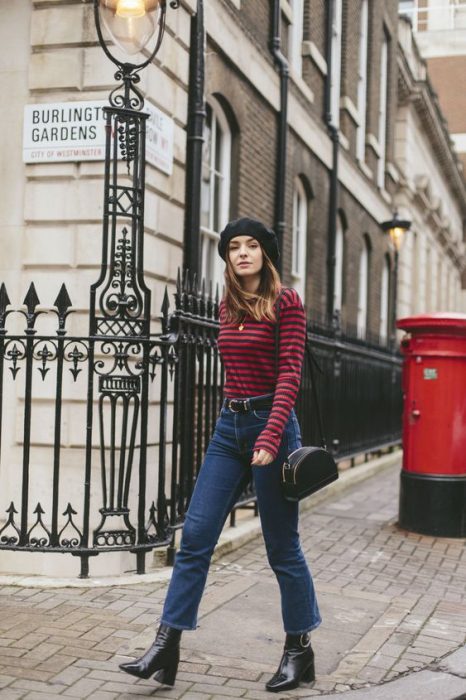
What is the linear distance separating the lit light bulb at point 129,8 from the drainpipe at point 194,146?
2078mm

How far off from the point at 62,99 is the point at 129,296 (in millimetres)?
1575

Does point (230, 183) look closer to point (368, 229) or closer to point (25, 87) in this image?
point (25, 87)

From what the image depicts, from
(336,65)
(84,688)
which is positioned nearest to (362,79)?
(336,65)

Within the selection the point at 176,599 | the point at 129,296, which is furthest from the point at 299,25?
the point at 176,599

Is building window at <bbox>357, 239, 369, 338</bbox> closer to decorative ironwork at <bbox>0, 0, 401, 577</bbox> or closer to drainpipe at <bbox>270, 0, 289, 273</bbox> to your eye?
drainpipe at <bbox>270, 0, 289, 273</bbox>

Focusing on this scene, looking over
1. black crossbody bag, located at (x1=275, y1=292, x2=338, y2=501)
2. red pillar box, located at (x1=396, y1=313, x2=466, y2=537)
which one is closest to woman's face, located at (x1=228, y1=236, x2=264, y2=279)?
black crossbody bag, located at (x1=275, y1=292, x2=338, y2=501)

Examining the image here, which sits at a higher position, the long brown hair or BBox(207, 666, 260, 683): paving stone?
the long brown hair

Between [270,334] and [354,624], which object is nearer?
[270,334]

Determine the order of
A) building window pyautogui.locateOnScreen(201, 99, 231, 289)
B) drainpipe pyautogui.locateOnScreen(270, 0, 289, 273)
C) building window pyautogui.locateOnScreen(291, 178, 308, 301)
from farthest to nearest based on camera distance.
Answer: building window pyautogui.locateOnScreen(291, 178, 308, 301)
drainpipe pyautogui.locateOnScreen(270, 0, 289, 273)
building window pyautogui.locateOnScreen(201, 99, 231, 289)

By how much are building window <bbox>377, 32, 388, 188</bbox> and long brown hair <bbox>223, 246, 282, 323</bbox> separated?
590 inches

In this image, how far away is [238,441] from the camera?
4.09 m

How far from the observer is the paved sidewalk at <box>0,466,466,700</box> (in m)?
4.08

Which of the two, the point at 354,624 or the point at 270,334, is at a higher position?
the point at 270,334

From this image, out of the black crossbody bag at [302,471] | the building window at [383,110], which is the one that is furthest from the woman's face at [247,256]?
the building window at [383,110]
